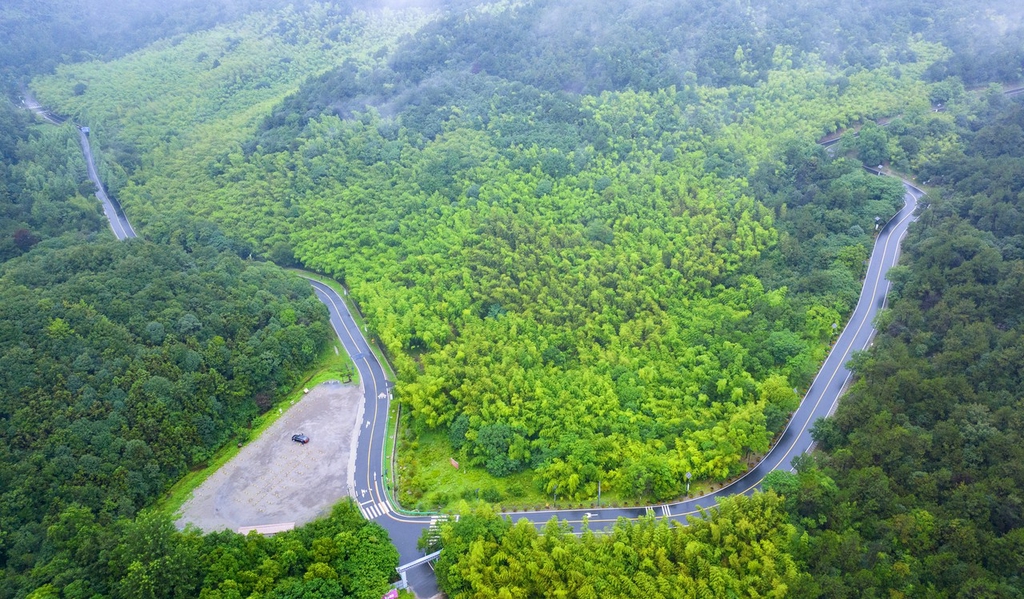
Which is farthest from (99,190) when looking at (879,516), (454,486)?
(879,516)

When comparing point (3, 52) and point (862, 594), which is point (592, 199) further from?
point (3, 52)

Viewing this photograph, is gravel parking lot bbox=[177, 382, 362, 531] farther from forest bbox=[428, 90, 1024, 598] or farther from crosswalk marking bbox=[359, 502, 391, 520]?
forest bbox=[428, 90, 1024, 598]

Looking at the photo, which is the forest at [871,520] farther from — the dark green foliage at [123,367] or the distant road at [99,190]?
the distant road at [99,190]

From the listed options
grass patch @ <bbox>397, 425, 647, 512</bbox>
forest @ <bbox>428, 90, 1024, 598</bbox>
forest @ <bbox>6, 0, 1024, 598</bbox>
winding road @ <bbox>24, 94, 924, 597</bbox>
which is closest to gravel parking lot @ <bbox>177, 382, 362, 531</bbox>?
winding road @ <bbox>24, 94, 924, 597</bbox>

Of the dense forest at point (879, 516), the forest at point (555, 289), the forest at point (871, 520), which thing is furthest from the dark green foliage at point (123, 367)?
the dense forest at point (879, 516)

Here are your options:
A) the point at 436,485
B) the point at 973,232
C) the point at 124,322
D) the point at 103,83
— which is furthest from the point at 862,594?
the point at 103,83
